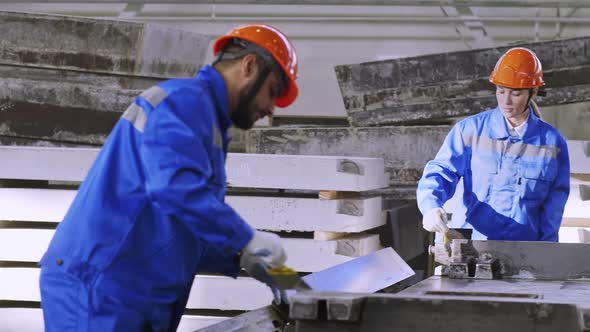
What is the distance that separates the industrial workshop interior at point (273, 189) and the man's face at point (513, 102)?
11mm

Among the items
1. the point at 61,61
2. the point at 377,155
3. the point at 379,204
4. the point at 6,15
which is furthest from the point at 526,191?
the point at 6,15

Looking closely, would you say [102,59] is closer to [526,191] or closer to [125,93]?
[125,93]

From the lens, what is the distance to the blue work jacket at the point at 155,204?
2318mm

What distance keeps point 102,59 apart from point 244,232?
3.56 m

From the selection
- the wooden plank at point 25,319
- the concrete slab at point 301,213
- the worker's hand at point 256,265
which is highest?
the worker's hand at point 256,265

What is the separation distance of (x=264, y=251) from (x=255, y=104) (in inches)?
18.2

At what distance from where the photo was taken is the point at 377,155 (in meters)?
5.89

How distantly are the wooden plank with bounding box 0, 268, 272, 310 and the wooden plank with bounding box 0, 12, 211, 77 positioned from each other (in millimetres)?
1478

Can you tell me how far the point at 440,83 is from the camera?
5922mm

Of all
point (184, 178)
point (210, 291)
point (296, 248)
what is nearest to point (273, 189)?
point (296, 248)

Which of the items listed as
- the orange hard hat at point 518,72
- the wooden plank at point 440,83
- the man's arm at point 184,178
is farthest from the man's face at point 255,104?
the wooden plank at point 440,83

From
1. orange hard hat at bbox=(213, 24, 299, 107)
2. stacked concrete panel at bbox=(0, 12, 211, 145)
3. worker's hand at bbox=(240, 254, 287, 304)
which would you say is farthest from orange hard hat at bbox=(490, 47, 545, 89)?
worker's hand at bbox=(240, 254, 287, 304)

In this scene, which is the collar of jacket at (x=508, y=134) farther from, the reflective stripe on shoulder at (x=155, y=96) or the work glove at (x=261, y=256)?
the reflective stripe on shoulder at (x=155, y=96)

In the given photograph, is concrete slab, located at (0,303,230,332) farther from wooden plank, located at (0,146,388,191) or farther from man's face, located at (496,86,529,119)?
man's face, located at (496,86,529,119)
